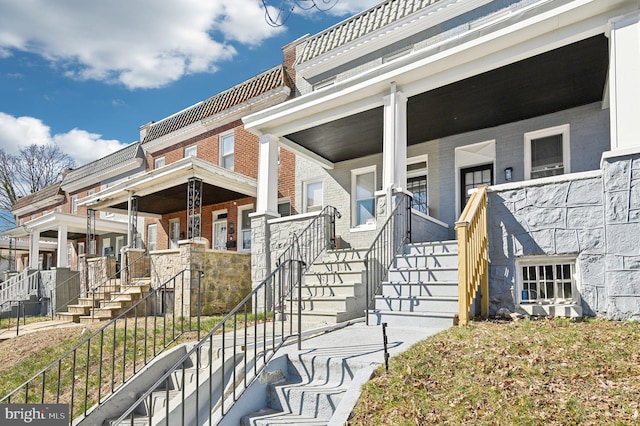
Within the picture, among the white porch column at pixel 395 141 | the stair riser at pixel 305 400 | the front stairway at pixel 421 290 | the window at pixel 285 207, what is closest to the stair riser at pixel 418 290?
the front stairway at pixel 421 290

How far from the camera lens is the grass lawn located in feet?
9.89

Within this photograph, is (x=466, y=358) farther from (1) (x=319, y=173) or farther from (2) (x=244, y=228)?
(2) (x=244, y=228)

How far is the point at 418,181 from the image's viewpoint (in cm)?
1056

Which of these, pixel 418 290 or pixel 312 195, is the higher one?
pixel 312 195

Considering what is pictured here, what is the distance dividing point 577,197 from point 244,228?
10.0m

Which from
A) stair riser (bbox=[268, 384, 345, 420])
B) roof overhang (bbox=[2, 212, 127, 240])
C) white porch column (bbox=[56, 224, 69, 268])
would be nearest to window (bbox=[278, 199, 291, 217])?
roof overhang (bbox=[2, 212, 127, 240])

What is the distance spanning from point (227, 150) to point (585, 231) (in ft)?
37.0

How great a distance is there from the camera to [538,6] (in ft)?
20.0

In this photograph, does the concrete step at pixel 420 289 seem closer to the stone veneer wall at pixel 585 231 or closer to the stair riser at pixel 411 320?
the stair riser at pixel 411 320

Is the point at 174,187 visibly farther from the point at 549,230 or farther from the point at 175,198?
the point at 549,230

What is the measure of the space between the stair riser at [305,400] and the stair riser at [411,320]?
214 centimetres

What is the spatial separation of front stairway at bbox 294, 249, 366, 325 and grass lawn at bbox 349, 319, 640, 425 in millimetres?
2284

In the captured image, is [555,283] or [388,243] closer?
[555,283]

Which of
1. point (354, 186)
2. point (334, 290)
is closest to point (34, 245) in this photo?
point (354, 186)
